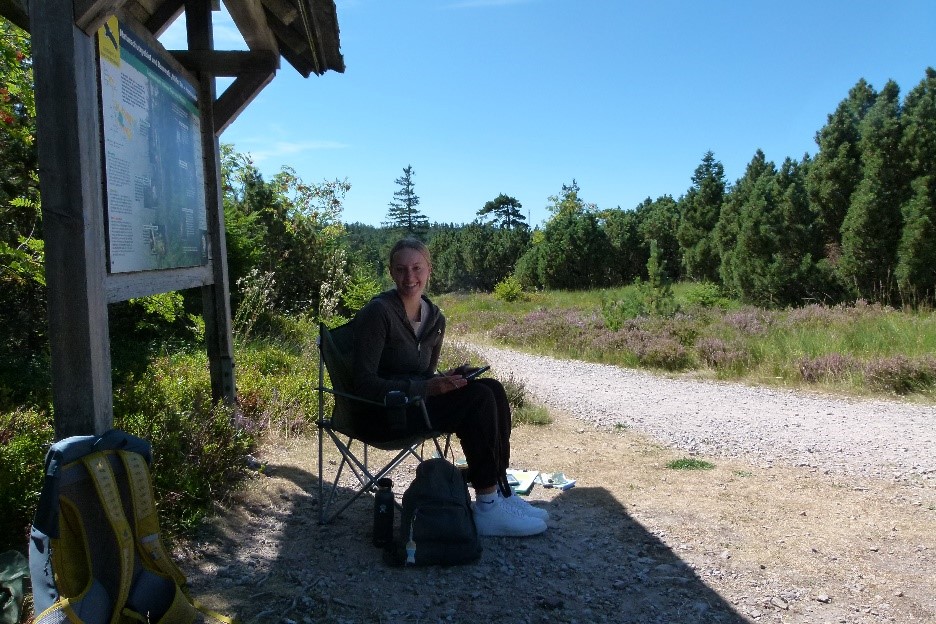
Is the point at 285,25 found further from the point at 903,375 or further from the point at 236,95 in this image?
the point at 903,375

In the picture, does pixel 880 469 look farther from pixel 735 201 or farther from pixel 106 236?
pixel 735 201

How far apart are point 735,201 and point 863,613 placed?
19.3 meters

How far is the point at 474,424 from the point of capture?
10.7 feet

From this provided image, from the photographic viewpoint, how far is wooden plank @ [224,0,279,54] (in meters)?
3.96

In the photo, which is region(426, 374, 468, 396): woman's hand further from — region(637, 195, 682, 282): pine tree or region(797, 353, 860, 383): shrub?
region(637, 195, 682, 282): pine tree

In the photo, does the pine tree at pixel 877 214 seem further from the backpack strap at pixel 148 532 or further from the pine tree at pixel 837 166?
the backpack strap at pixel 148 532

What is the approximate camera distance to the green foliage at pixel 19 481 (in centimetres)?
265

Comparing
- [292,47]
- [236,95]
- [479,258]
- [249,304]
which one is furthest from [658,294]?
[479,258]

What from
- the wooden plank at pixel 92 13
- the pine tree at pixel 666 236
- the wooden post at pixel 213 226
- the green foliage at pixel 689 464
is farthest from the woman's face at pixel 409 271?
the pine tree at pixel 666 236

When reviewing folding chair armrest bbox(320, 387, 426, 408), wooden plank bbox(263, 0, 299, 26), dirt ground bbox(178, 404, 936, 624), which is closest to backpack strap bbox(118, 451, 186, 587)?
dirt ground bbox(178, 404, 936, 624)

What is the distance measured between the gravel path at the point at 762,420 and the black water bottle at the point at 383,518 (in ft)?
9.32

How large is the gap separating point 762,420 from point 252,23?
5.13m

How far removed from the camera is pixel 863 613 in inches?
102

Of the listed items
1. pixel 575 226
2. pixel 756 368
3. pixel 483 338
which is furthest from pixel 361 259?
pixel 575 226
